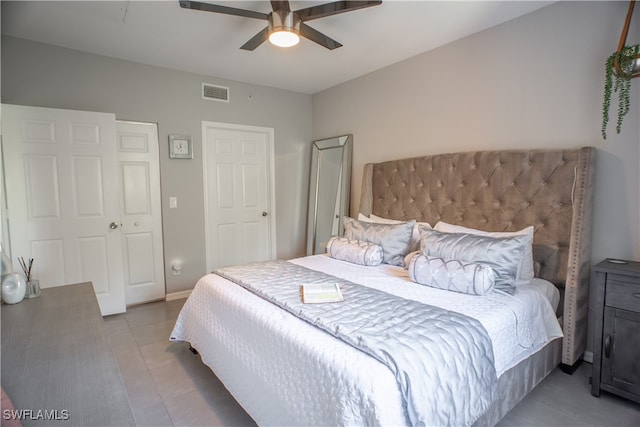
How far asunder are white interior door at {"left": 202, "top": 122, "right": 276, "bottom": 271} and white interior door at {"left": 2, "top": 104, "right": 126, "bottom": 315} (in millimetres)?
1034

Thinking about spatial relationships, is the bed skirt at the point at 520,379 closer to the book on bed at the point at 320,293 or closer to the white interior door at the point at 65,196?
the book on bed at the point at 320,293

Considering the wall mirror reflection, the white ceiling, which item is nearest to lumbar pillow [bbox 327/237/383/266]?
the wall mirror reflection

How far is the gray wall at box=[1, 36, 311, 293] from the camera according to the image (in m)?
3.06

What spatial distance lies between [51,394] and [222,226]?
3.26 metres

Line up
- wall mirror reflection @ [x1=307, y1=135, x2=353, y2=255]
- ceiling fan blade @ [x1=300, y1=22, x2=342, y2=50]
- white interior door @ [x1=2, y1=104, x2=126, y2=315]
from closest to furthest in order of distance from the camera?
1. ceiling fan blade @ [x1=300, y1=22, x2=342, y2=50]
2. white interior door @ [x1=2, y1=104, x2=126, y2=315]
3. wall mirror reflection @ [x1=307, y1=135, x2=353, y2=255]

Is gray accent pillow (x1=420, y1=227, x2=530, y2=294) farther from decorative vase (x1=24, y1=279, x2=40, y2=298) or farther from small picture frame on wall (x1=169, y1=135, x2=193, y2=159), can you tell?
small picture frame on wall (x1=169, y1=135, x2=193, y2=159)

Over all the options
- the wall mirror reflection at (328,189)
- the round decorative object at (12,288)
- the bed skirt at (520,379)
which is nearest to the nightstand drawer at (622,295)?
the bed skirt at (520,379)

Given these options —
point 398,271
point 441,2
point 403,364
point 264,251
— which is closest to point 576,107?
point 441,2

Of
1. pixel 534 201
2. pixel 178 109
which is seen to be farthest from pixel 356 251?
pixel 178 109

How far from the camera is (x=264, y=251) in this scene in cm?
457

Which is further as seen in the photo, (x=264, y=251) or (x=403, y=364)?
(x=264, y=251)

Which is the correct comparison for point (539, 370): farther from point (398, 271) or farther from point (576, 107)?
point (576, 107)

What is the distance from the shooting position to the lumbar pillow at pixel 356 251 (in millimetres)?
2768

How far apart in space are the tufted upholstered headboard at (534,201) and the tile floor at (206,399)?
304mm
